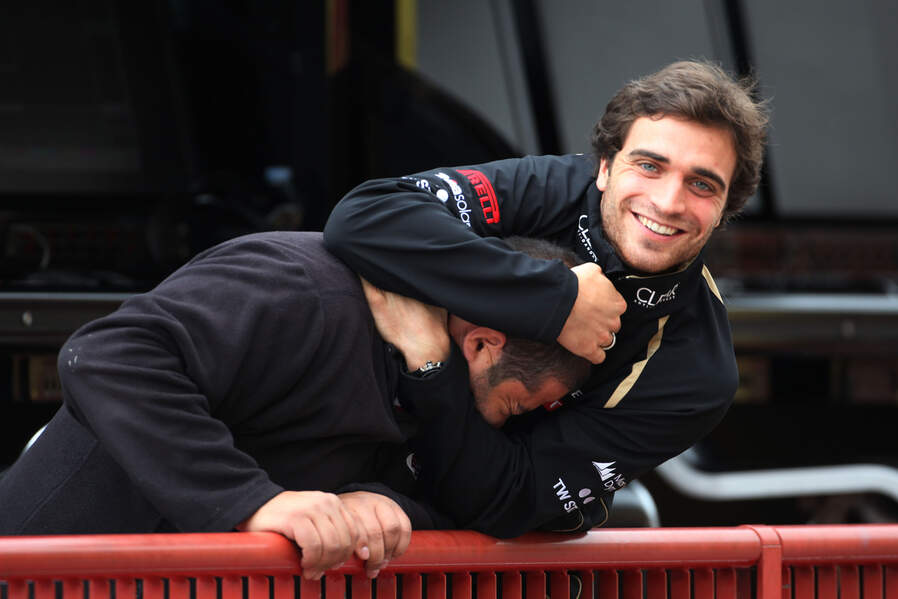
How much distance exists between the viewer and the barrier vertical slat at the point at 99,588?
1.21 metres

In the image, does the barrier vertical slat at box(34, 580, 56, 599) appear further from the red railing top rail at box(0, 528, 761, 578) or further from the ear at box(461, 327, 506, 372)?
the ear at box(461, 327, 506, 372)

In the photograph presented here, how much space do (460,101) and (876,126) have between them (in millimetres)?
1661

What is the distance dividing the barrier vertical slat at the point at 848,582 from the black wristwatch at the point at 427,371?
606mm

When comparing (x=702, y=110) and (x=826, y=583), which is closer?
(x=826, y=583)

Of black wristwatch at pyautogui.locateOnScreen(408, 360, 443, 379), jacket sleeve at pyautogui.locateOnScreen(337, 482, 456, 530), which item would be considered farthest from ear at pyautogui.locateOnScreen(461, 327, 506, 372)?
jacket sleeve at pyautogui.locateOnScreen(337, 482, 456, 530)

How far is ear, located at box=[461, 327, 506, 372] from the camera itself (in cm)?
160

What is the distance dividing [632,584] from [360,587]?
37cm

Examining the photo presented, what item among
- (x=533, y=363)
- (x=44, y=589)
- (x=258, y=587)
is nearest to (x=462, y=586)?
(x=258, y=587)

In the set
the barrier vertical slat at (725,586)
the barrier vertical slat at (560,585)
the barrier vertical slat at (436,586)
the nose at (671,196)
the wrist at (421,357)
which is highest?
the nose at (671,196)

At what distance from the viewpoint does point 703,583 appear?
4.71 feet

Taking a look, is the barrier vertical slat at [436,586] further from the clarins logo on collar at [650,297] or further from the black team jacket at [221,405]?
the clarins logo on collar at [650,297]

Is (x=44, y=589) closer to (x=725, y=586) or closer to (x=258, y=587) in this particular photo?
(x=258, y=587)

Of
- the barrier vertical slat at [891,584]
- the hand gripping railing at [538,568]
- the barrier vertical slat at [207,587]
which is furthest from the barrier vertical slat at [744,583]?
the barrier vertical slat at [207,587]

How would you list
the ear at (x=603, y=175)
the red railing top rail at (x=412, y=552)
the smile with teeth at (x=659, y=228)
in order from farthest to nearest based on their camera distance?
1. the ear at (x=603, y=175)
2. the smile with teeth at (x=659, y=228)
3. the red railing top rail at (x=412, y=552)
